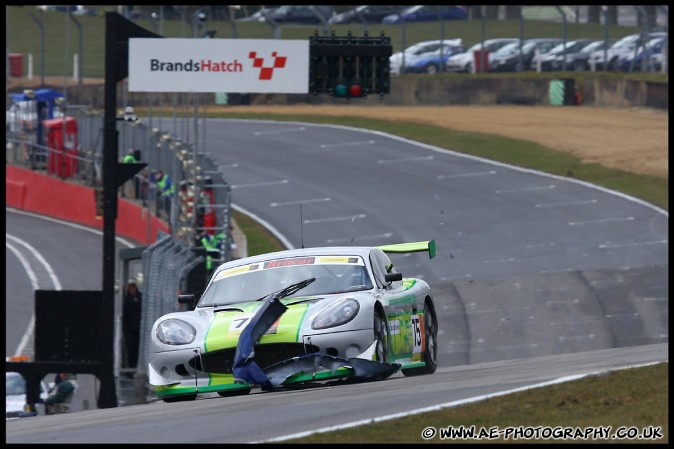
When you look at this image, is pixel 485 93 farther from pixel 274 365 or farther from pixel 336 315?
pixel 274 365

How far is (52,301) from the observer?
1642 cm

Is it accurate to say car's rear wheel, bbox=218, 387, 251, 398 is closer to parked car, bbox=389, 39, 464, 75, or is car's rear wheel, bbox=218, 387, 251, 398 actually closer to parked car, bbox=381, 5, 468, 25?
parked car, bbox=389, 39, 464, 75

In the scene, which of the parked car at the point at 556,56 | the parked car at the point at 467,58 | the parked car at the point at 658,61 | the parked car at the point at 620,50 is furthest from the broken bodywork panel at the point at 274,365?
the parked car at the point at 467,58

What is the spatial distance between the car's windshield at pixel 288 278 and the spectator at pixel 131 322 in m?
5.99

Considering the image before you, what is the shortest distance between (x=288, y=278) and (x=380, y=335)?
3.63ft

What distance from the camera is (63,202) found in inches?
1430

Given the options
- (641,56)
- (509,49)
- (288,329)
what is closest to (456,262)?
(288,329)

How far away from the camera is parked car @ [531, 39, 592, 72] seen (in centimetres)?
4822

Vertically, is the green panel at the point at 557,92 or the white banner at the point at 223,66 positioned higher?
the green panel at the point at 557,92

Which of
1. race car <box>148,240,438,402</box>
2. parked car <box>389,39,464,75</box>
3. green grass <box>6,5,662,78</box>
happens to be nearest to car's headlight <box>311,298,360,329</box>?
race car <box>148,240,438,402</box>

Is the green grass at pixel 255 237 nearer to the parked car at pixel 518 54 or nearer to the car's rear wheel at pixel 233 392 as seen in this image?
the car's rear wheel at pixel 233 392

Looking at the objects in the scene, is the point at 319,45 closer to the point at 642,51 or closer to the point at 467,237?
the point at 467,237

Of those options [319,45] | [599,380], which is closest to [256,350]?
[599,380]

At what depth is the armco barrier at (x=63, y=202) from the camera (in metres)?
32.8
